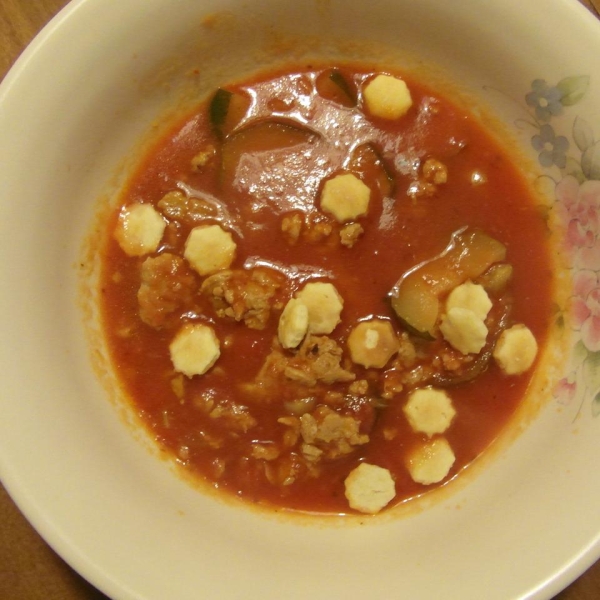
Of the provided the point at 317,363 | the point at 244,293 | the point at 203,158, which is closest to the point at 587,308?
the point at 317,363

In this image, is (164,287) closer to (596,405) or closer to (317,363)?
(317,363)

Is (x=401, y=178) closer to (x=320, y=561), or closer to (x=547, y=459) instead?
(x=547, y=459)

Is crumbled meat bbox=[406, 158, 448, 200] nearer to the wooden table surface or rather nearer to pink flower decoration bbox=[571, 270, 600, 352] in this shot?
pink flower decoration bbox=[571, 270, 600, 352]

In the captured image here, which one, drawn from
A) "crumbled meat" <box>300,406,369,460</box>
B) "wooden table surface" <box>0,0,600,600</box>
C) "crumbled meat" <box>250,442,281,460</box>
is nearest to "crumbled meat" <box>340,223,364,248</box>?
"crumbled meat" <box>300,406,369,460</box>

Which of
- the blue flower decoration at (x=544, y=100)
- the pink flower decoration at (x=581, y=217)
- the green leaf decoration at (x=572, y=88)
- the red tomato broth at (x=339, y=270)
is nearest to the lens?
the green leaf decoration at (x=572, y=88)

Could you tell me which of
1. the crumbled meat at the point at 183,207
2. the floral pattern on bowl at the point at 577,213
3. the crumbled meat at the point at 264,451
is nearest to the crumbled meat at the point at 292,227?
the crumbled meat at the point at 183,207

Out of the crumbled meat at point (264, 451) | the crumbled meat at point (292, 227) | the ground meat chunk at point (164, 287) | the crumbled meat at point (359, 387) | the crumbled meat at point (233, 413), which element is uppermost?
the crumbled meat at point (292, 227)

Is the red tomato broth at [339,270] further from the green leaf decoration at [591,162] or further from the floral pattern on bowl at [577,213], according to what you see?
the green leaf decoration at [591,162]

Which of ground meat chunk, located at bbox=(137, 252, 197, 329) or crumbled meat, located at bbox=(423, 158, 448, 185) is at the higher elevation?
crumbled meat, located at bbox=(423, 158, 448, 185)
